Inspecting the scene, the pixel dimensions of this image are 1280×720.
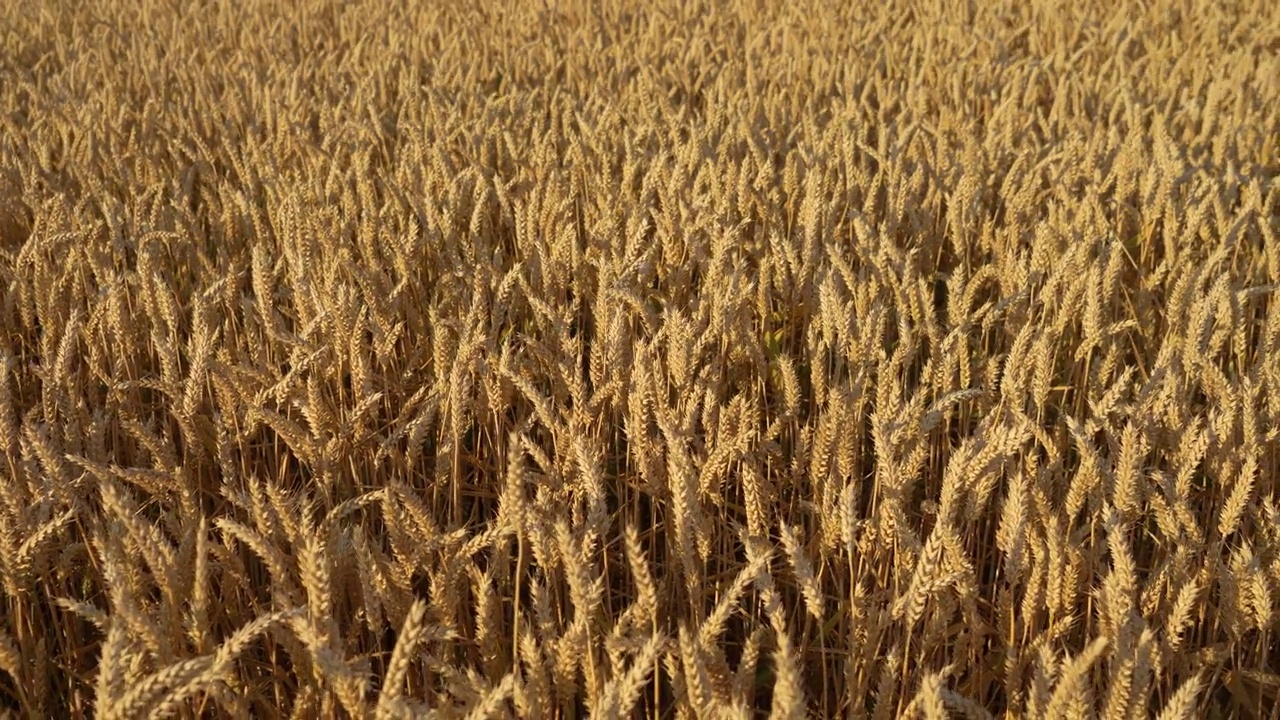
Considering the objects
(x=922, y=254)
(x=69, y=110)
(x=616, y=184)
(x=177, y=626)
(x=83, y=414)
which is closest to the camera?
(x=177, y=626)

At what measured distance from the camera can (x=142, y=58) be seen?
3.95 meters

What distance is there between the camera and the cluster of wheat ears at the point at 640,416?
111 cm

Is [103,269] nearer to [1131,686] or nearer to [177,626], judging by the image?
[177,626]

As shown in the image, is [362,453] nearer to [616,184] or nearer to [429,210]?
[429,210]

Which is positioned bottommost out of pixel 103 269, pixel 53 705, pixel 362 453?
pixel 53 705

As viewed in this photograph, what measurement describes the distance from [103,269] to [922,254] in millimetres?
1623

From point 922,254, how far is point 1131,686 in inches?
58.3

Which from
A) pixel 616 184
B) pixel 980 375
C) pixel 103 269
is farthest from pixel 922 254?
pixel 103 269

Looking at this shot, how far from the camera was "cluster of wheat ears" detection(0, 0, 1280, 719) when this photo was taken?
1.11 m

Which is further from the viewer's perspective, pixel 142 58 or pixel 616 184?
pixel 142 58

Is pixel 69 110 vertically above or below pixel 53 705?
above

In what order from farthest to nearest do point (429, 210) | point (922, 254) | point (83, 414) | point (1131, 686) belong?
point (922, 254) < point (429, 210) < point (83, 414) < point (1131, 686)

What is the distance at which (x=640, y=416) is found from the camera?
4.50 ft

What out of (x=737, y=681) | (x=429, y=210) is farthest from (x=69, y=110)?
(x=737, y=681)
